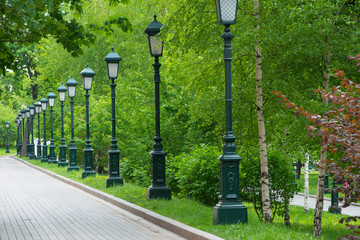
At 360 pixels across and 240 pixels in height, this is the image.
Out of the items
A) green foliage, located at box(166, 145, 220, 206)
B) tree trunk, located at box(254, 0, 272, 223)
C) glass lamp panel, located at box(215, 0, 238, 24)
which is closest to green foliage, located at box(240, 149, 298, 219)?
tree trunk, located at box(254, 0, 272, 223)

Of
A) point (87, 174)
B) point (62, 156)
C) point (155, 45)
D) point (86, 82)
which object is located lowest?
point (87, 174)

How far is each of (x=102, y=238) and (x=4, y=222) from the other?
3105mm

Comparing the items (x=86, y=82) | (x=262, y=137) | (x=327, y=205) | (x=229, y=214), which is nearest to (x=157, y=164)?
(x=262, y=137)

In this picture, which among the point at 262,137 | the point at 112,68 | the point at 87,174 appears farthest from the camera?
the point at 87,174

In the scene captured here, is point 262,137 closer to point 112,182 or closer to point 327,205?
point 112,182

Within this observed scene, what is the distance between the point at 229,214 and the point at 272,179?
4404 millimetres

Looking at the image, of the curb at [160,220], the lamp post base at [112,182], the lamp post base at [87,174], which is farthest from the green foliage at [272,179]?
the lamp post base at [87,174]

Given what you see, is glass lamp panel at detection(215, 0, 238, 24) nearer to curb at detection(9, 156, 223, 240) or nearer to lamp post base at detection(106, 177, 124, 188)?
curb at detection(9, 156, 223, 240)

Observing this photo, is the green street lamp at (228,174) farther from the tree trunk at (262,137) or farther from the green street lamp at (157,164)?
the green street lamp at (157,164)

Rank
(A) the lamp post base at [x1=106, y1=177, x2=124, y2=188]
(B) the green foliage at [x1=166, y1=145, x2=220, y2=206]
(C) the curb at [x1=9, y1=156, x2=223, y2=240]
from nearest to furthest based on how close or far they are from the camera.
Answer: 1. (C) the curb at [x1=9, y1=156, x2=223, y2=240]
2. (B) the green foliage at [x1=166, y1=145, x2=220, y2=206]
3. (A) the lamp post base at [x1=106, y1=177, x2=124, y2=188]

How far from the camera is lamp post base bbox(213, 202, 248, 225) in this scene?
29.6ft

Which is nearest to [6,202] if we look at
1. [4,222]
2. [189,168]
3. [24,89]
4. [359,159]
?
[4,222]

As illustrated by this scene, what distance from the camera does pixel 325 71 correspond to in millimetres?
12734

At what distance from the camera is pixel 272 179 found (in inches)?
520
